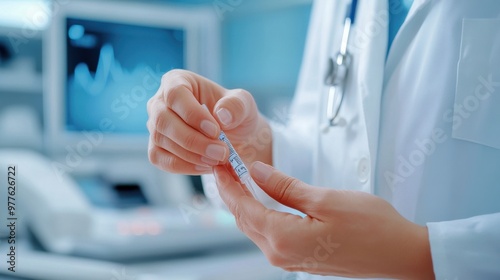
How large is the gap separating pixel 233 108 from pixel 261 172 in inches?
4.0

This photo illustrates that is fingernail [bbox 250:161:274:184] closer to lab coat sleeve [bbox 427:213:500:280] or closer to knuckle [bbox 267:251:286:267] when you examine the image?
knuckle [bbox 267:251:286:267]

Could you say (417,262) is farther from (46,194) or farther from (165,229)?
(46,194)

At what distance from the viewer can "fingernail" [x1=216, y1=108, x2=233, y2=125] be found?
0.66 metres

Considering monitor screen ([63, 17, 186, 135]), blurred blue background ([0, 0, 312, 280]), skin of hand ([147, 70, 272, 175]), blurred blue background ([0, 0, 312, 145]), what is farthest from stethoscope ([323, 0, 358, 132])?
blurred blue background ([0, 0, 312, 145])

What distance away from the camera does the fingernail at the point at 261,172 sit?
0.61m

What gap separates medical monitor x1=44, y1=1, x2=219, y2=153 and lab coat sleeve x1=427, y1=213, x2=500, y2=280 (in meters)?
1.11

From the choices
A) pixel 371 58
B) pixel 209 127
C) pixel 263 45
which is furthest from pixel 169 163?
pixel 263 45

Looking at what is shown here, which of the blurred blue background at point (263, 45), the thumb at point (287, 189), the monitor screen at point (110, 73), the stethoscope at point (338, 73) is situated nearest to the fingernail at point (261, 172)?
the thumb at point (287, 189)

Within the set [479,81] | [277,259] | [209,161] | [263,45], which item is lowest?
[277,259]

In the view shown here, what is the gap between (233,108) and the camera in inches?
26.5

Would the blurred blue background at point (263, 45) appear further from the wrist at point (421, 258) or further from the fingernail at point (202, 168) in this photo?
the wrist at point (421, 258)

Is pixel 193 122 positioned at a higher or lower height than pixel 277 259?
higher

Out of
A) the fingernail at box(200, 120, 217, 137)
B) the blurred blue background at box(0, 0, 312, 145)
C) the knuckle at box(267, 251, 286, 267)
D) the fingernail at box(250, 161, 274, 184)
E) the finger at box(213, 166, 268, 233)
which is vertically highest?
the blurred blue background at box(0, 0, 312, 145)

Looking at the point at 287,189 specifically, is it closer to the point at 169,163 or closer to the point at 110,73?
the point at 169,163
